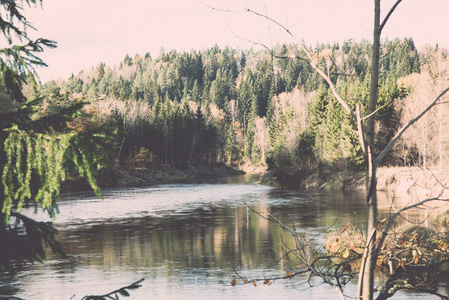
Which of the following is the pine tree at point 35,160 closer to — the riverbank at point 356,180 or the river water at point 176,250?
the river water at point 176,250

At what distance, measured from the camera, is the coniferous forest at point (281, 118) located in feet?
155

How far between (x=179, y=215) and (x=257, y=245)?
12.1 meters

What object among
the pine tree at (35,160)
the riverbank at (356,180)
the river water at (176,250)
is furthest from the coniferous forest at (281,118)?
the river water at (176,250)

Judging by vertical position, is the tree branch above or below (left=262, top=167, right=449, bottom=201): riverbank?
above

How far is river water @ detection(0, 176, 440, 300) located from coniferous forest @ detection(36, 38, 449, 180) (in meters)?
6.10

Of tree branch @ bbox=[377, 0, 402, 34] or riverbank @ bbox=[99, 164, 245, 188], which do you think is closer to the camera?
tree branch @ bbox=[377, 0, 402, 34]

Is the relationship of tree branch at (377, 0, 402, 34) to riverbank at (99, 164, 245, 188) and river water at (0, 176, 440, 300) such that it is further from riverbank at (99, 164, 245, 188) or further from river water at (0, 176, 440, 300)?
riverbank at (99, 164, 245, 188)

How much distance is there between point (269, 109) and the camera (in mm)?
131625

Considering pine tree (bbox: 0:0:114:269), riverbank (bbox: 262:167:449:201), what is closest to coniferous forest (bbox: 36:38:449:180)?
pine tree (bbox: 0:0:114:269)

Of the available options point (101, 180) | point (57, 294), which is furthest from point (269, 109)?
point (57, 294)

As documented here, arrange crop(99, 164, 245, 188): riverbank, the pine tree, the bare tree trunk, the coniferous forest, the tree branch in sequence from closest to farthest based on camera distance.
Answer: the pine tree < the tree branch < the bare tree trunk < the coniferous forest < crop(99, 164, 245, 188): riverbank

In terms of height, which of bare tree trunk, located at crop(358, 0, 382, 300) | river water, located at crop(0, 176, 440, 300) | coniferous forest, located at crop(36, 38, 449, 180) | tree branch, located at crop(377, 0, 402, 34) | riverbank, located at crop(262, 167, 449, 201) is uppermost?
→ coniferous forest, located at crop(36, 38, 449, 180)

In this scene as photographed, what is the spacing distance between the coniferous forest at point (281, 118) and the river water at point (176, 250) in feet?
20.0

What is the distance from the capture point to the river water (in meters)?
16.8
